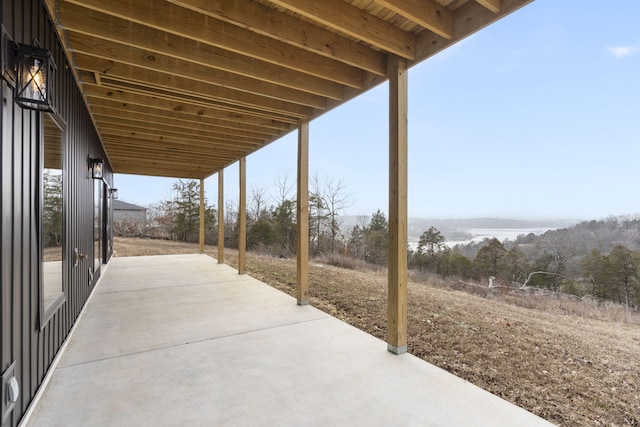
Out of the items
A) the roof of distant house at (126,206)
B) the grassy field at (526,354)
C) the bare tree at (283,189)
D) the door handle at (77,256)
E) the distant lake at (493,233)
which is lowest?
the grassy field at (526,354)

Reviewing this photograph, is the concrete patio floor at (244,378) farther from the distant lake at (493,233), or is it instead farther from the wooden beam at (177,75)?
the distant lake at (493,233)

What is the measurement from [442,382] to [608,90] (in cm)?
810

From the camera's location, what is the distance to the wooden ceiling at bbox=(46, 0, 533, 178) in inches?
81.4

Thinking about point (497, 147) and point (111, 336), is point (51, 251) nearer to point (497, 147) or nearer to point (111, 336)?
point (111, 336)

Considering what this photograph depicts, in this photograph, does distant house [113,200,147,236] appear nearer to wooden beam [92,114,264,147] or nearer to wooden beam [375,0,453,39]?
wooden beam [92,114,264,147]

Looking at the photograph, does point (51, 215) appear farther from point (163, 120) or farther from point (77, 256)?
point (163, 120)

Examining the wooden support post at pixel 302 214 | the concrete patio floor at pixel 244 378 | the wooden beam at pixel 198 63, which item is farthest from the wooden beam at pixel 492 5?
the concrete patio floor at pixel 244 378

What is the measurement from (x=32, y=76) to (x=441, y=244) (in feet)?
45.1

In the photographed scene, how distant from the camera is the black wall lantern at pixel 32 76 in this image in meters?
1.47

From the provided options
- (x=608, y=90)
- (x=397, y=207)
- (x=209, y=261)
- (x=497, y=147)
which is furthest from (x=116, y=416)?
(x=497, y=147)

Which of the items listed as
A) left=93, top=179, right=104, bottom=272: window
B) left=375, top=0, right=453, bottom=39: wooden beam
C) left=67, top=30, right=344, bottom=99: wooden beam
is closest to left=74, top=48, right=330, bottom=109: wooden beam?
left=67, top=30, right=344, bottom=99: wooden beam

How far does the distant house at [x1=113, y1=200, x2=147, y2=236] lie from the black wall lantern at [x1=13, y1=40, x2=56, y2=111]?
1658 centimetres

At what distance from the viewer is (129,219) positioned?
641 inches

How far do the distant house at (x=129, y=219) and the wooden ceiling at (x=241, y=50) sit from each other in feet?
44.8
